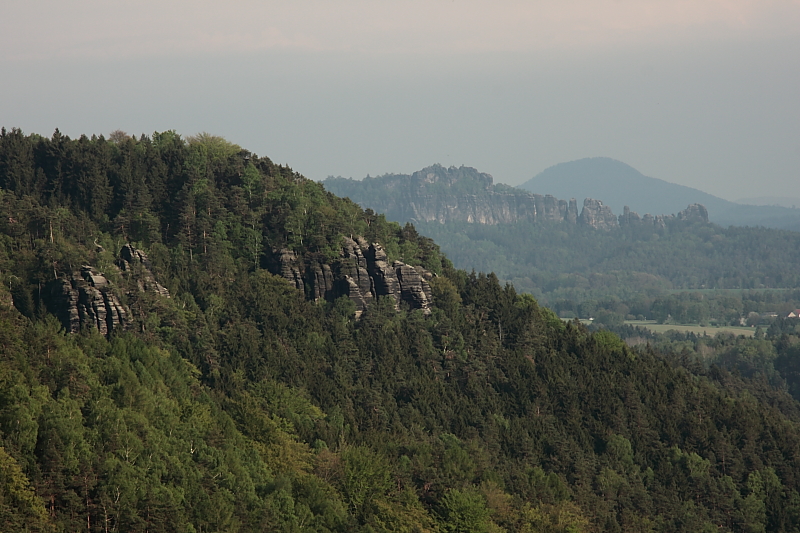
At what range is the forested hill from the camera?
94750 mm

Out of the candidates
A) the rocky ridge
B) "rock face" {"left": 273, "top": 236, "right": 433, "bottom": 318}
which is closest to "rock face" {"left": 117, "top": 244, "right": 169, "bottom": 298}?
the rocky ridge

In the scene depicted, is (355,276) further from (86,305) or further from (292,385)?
(86,305)

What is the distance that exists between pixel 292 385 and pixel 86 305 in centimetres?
2465

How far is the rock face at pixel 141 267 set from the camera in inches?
4990

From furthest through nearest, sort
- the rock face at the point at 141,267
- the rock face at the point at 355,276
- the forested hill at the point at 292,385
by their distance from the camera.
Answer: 1. the rock face at the point at 355,276
2. the rock face at the point at 141,267
3. the forested hill at the point at 292,385

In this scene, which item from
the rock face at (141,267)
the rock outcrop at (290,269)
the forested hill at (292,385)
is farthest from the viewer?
the rock outcrop at (290,269)

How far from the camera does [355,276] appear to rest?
145 m

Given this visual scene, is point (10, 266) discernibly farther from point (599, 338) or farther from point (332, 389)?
point (599, 338)

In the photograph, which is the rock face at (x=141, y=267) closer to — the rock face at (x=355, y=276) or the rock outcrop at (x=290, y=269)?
the rock outcrop at (x=290, y=269)

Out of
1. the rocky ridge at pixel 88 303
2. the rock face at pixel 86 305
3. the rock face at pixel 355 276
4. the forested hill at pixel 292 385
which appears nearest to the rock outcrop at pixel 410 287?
the rock face at pixel 355 276

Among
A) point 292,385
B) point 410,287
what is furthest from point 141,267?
point 410,287

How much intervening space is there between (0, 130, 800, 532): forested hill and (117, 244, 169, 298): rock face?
28cm

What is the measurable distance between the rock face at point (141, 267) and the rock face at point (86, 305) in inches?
304

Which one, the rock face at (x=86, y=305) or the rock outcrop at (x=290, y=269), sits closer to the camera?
the rock face at (x=86, y=305)
